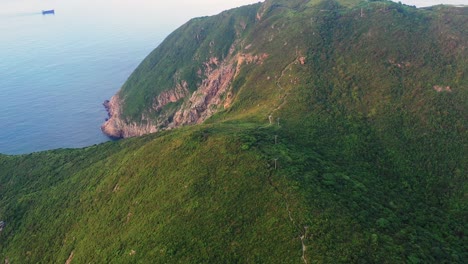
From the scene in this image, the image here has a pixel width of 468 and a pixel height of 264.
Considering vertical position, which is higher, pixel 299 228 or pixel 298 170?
pixel 298 170

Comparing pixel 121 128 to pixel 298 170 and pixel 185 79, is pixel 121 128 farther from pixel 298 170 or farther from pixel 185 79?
pixel 298 170

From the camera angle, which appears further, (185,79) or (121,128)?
(121,128)

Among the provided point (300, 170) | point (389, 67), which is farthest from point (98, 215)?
point (389, 67)

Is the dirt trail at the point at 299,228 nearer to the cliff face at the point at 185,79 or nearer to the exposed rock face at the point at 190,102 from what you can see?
the exposed rock face at the point at 190,102

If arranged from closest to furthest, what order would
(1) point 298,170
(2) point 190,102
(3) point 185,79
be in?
(1) point 298,170 < (2) point 190,102 < (3) point 185,79

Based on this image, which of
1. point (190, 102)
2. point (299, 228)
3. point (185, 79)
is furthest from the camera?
point (185, 79)

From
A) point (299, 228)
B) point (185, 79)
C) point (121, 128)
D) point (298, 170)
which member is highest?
point (298, 170)

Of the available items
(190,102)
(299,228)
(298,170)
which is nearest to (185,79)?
(190,102)
